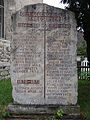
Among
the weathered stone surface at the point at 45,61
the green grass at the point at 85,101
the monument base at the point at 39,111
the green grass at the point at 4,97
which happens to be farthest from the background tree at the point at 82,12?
the monument base at the point at 39,111

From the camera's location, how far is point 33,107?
28.2 ft

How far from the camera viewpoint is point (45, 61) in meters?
8.61

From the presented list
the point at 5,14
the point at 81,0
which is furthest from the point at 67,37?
the point at 5,14

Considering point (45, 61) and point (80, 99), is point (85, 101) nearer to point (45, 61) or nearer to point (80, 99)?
point (80, 99)

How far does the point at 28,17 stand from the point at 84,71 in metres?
13.7

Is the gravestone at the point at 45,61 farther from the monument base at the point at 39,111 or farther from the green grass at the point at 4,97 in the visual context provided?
the green grass at the point at 4,97

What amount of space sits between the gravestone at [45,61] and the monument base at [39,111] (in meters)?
0.07

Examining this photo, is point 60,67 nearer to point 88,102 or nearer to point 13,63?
point 13,63

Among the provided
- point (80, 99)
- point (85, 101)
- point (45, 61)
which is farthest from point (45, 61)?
point (80, 99)

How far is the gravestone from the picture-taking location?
8.60 m

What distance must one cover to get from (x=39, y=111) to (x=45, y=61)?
3.61ft

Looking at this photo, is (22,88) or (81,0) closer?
(22,88)

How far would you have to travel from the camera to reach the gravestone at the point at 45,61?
28.2ft

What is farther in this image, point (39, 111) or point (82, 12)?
point (82, 12)
